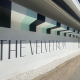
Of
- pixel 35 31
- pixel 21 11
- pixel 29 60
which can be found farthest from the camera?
pixel 35 31

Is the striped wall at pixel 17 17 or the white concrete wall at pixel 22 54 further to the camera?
the white concrete wall at pixel 22 54

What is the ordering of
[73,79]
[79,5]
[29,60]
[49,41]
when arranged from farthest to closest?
[49,41], [79,5], [29,60], [73,79]

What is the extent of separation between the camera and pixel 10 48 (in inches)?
75.7

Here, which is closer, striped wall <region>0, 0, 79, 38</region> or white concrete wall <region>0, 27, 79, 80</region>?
striped wall <region>0, 0, 79, 38</region>

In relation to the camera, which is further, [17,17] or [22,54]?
[22,54]

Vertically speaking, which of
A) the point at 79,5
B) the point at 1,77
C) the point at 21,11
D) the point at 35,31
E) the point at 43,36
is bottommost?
the point at 1,77

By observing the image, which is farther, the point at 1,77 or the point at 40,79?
the point at 40,79

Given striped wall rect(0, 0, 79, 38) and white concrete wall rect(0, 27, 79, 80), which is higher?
striped wall rect(0, 0, 79, 38)

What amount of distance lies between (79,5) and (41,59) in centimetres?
346

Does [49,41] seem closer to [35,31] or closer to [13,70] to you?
[35,31]

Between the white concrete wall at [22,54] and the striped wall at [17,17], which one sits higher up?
the striped wall at [17,17]

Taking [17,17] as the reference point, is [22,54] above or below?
below

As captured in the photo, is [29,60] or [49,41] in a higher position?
[49,41]

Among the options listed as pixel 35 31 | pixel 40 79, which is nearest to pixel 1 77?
pixel 40 79
